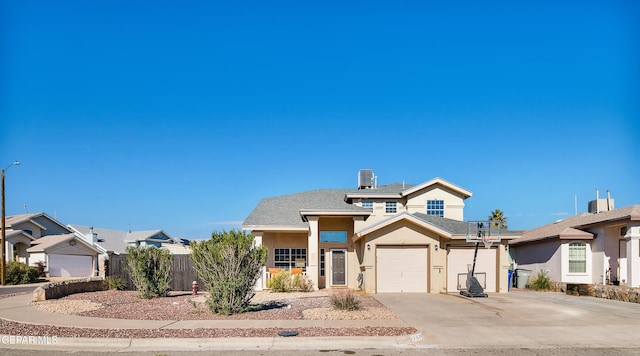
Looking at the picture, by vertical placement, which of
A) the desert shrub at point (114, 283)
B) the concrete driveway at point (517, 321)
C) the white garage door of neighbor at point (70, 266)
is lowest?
the white garage door of neighbor at point (70, 266)

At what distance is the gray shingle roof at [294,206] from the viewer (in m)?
24.7

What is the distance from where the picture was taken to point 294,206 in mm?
28109

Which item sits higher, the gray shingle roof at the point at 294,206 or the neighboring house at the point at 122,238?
the gray shingle roof at the point at 294,206

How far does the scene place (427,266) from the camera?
2297 cm

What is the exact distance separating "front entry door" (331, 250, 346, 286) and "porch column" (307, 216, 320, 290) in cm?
96

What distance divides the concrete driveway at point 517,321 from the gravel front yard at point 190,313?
3.34 feet

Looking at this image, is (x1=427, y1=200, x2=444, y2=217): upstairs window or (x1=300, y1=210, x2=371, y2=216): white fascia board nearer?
(x1=300, y1=210, x2=371, y2=216): white fascia board

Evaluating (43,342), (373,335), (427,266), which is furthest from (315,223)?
(43,342)

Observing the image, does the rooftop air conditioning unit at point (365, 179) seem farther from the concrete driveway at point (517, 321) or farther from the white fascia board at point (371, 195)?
the concrete driveway at point (517, 321)

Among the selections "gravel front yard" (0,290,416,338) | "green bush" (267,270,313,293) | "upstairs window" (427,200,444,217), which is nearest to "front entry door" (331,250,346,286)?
"green bush" (267,270,313,293)

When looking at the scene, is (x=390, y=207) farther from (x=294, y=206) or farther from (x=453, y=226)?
(x=294, y=206)

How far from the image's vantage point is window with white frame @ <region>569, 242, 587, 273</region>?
25.8 metres

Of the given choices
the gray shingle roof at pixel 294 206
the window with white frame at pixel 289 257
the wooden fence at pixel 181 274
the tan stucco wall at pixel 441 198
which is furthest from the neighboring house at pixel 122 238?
the tan stucco wall at pixel 441 198

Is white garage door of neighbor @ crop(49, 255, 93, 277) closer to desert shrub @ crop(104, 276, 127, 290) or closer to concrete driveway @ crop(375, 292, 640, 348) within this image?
desert shrub @ crop(104, 276, 127, 290)
